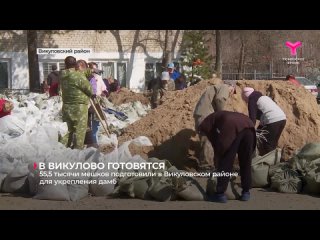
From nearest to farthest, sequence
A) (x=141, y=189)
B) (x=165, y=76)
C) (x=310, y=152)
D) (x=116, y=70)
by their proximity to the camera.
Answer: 1. (x=141, y=189)
2. (x=310, y=152)
3. (x=165, y=76)
4. (x=116, y=70)

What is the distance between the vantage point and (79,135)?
29.0 feet

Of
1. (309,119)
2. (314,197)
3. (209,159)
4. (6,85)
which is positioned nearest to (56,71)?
(6,85)

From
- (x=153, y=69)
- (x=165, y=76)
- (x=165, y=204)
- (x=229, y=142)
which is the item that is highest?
(x=153, y=69)

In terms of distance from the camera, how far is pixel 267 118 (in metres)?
8.88

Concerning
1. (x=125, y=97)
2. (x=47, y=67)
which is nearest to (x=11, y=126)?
(x=47, y=67)

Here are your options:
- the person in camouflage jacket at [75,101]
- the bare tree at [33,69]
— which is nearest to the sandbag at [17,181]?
the person in camouflage jacket at [75,101]

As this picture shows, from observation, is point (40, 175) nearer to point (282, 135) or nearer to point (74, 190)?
point (74, 190)

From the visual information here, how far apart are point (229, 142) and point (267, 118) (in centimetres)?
183

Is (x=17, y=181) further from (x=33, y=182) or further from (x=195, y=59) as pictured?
(x=195, y=59)

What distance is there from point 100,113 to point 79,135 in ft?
3.46

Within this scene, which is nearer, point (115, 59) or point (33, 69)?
point (33, 69)

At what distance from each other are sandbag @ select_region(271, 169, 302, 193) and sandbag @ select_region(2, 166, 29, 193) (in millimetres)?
3460

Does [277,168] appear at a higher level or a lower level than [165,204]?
higher

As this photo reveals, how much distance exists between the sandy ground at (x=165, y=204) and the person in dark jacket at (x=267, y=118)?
4.65 ft
